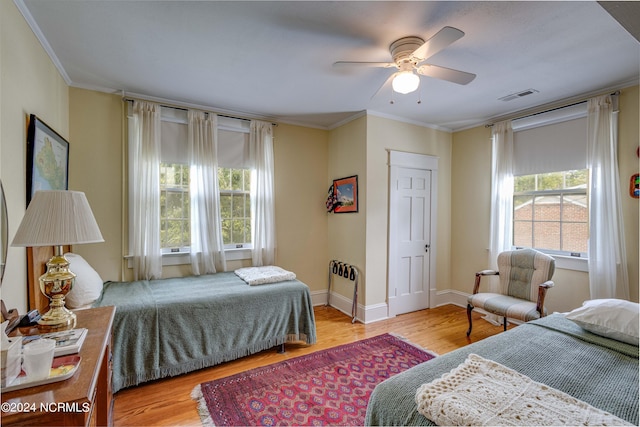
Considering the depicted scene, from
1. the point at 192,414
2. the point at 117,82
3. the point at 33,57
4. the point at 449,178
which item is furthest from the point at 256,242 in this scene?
the point at 449,178

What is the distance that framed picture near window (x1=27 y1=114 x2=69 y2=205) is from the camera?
1.89 meters

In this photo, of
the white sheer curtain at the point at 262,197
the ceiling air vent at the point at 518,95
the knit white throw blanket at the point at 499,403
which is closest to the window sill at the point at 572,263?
the ceiling air vent at the point at 518,95

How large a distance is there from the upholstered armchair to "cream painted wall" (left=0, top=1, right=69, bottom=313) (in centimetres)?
378

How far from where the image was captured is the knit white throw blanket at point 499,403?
922mm

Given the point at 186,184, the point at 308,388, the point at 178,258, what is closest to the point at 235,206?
the point at 186,184

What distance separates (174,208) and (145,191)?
0.35 metres

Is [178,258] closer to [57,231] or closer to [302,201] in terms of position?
[302,201]

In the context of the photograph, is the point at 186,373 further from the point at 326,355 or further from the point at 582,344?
the point at 582,344

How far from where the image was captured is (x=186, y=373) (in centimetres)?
246

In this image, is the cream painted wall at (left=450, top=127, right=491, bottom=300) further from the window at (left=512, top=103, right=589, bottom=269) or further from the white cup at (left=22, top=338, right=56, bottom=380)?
the white cup at (left=22, top=338, right=56, bottom=380)

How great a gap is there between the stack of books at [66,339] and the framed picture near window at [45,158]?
113 centimetres

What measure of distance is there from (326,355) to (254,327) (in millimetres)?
735

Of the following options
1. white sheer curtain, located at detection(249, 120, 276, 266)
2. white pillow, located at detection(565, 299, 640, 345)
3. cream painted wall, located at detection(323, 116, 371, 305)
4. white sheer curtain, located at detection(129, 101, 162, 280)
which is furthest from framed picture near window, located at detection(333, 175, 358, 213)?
white pillow, located at detection(565, 299, 640, 345)

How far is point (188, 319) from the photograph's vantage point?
7.86 feet
